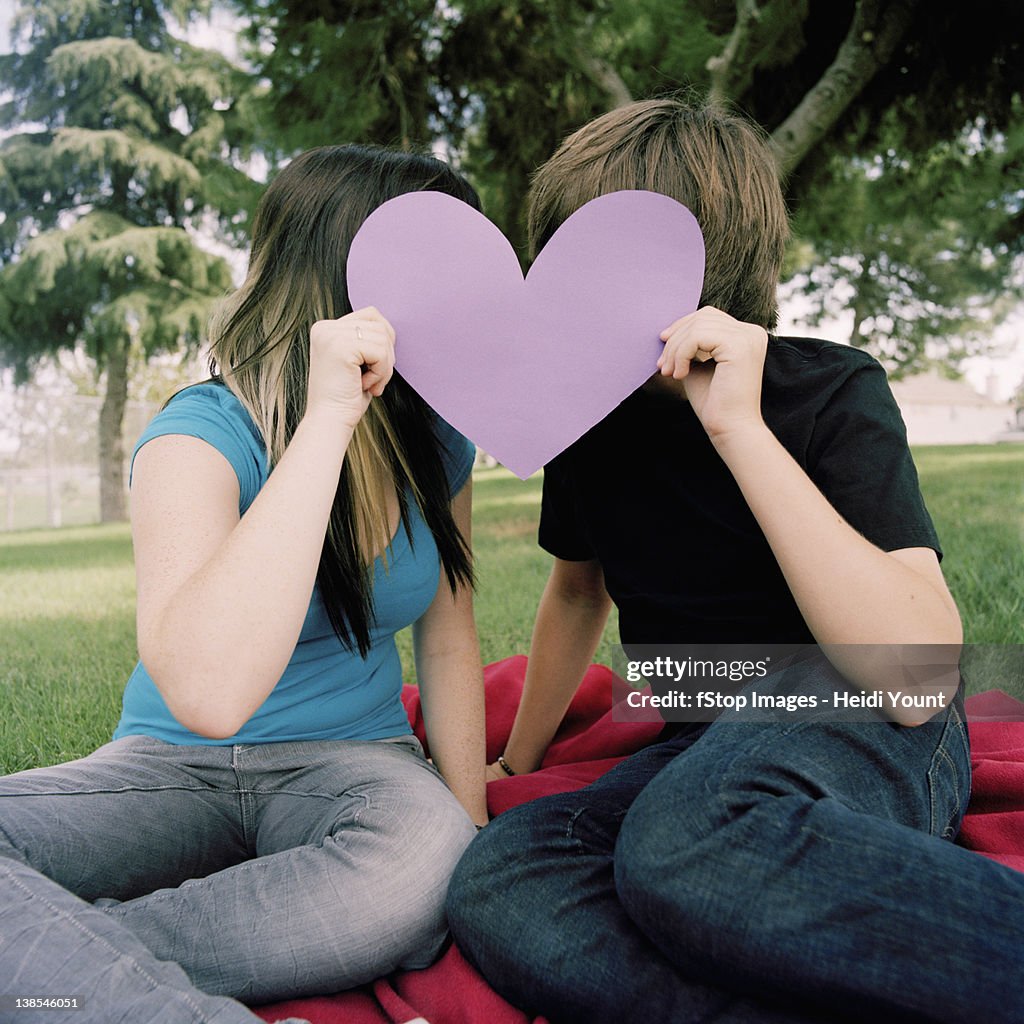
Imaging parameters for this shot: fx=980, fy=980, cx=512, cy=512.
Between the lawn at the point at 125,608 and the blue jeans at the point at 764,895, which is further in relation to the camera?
the lawn at the point at 125,608

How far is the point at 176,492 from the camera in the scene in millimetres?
1118

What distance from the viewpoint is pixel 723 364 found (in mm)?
1143

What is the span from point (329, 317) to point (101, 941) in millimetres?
790

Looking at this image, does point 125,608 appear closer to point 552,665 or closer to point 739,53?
point 552,665

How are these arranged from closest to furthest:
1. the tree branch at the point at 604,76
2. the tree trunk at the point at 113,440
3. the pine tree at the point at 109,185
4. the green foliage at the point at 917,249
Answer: the tree branch at the point at 604,76
the green foliage at the point at 917,249
the tree trunk at the point at 113,440
the pine tree at the point at 109,185

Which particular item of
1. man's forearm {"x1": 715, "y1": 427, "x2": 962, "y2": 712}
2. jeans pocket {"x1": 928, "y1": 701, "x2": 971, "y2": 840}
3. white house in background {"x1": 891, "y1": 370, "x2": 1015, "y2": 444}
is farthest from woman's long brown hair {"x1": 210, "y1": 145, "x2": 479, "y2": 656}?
white house in background {"x1": 891, "y1": 370, "x2": 1015, "y2": 444}

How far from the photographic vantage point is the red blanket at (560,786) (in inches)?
43.3

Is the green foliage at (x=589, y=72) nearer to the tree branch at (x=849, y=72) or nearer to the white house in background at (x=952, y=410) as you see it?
the tree branch at (x=849, y=72)

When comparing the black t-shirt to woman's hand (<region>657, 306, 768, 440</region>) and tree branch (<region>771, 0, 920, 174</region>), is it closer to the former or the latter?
woman's hand (<region>657, 306, 768, 440</region>)

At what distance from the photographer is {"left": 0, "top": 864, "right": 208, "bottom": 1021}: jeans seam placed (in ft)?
2.93

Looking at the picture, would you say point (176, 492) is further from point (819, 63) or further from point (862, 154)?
point (862, 154)

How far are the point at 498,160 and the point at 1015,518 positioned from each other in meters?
3.17

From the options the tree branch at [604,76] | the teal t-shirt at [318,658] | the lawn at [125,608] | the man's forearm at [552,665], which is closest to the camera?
the teal t-shirt at [318,658]

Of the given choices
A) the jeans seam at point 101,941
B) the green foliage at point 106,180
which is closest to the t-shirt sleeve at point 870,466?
the jeans seam at point 101,941
